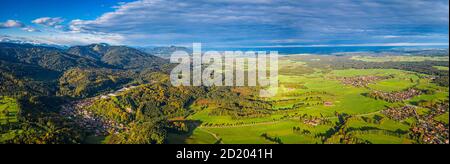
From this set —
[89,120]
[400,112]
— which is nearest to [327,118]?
[400,112]

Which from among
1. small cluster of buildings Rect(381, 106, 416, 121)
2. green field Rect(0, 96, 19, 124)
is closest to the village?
green field Rect(0, 96, 19, 124)

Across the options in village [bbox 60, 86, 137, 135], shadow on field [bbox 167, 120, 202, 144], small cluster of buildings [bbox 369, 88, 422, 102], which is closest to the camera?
shadow on field [bbox 167, 120, 202, 144]

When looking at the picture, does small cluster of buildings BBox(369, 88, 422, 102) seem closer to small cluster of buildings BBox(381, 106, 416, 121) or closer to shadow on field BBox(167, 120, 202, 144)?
small cluster of buildings BBox(381, 106, 416, 121)

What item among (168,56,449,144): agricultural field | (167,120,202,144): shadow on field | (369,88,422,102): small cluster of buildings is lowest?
(167,120,202,144): shadow on field

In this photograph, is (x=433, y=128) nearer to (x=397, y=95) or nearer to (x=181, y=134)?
(x=397, y=95)

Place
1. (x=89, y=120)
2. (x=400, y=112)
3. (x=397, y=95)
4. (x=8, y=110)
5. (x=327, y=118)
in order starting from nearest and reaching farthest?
(x=400, y=112), (x=327, y=118), (x=397, y=95), (x=89, y=120), (x=8, y=110)

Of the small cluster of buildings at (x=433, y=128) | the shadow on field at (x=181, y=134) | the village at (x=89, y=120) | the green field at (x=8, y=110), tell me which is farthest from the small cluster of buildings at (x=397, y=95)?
the green field at (x=8, y=110)
